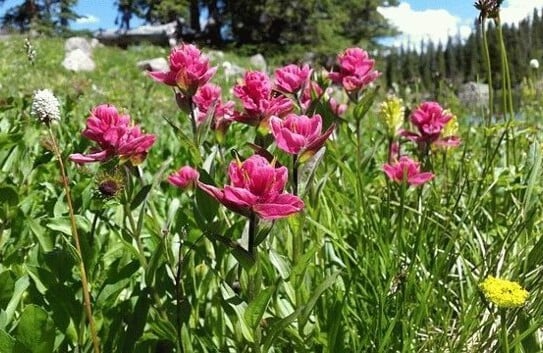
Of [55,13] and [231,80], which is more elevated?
[55,13]

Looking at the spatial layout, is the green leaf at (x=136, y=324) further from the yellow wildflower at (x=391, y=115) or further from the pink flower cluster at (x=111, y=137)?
the yellow wildflower at (x=391, y=115)

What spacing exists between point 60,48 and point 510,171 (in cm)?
1309

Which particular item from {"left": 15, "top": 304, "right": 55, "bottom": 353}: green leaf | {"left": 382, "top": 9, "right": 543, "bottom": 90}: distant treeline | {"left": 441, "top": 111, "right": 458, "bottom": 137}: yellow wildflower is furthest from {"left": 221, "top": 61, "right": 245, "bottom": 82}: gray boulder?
{"left": 15, "top": 304, "right": 55, "bottom": 353}: green leaf

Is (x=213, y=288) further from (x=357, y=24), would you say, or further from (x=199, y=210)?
(x=357, y=24)

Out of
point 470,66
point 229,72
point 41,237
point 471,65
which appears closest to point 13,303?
point 41,237

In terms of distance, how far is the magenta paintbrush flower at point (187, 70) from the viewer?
1310 mm

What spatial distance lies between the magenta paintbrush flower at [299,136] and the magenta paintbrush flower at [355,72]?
63 cm

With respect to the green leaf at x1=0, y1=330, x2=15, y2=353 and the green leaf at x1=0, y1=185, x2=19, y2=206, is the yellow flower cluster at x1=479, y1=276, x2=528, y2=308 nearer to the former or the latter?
the green leaf at x1=0, y1=330, x2=15, y2=353

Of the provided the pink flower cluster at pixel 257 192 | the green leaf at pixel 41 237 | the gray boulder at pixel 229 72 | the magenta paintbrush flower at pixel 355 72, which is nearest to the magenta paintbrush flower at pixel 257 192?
the pink flower cluster at pixel 257 192

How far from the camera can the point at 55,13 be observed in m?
31.2

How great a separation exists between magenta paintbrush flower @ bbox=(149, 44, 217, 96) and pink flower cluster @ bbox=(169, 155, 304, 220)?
467 millimetres

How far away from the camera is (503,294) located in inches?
33.9

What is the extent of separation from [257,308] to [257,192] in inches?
7.1

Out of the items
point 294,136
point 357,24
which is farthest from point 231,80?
point 357,24
